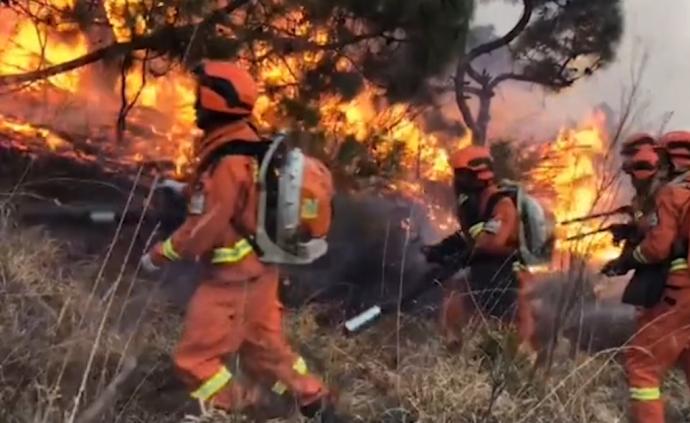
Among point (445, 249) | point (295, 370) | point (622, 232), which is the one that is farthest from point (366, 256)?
point (295, 370)

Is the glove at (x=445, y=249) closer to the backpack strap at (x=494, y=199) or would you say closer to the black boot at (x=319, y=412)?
the backpack strap at (x=494, y=199)

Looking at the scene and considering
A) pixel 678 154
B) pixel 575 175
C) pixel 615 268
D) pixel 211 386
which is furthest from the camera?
pixel 575 175

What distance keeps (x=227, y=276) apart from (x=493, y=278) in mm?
2326

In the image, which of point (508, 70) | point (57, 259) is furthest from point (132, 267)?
point (508, 70)

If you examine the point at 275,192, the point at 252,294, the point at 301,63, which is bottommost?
the point at 252,294

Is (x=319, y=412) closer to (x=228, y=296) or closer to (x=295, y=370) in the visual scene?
(x=295, y=370)

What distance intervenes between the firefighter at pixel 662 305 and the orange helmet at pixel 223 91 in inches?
85.4

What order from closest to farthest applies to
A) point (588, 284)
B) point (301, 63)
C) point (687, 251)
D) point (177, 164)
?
1. point (687, 251)
2. point (588, 284)
3. point (301, 63)
4. point (177, 164)

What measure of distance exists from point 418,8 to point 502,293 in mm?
1786

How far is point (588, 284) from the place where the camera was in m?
6.25

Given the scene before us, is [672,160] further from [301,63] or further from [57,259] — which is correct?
[57,259]

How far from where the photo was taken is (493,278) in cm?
678

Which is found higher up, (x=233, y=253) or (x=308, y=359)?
(x=233, y=253)

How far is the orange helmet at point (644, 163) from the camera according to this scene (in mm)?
6000
